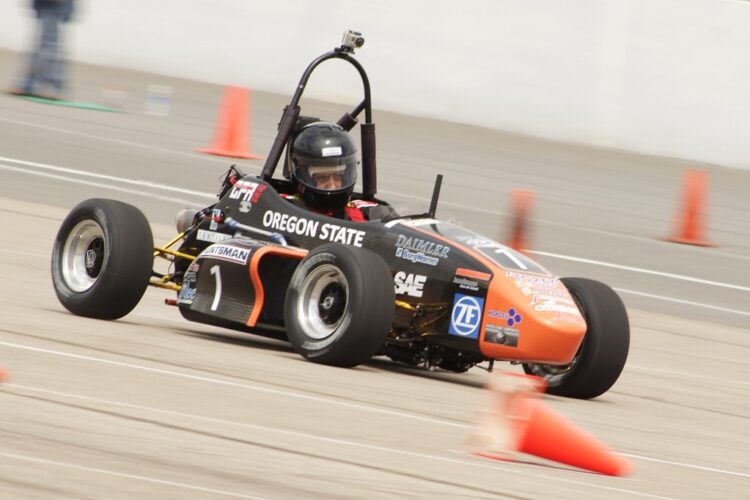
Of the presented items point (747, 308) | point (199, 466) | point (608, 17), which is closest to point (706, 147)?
point (608, 17)

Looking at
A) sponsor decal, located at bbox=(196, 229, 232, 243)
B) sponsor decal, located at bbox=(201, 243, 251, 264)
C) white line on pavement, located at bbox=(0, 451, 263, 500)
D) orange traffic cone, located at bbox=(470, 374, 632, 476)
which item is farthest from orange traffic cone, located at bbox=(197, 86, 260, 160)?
white line on pavement, located at bbox=(0, 451, 263, 500)

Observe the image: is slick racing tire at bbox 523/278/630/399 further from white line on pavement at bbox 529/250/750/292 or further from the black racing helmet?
white line on pavement at bbox 529/250/750/292

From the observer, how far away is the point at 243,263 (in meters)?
9.09

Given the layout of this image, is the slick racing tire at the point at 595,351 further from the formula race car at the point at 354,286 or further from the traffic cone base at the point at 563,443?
the traffic cone base at the point at 563,443

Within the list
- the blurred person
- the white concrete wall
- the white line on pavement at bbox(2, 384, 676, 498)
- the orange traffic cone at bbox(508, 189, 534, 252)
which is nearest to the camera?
the white line on pavement at bbox(2, 384, 676, 498)

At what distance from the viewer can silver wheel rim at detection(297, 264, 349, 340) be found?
857cm

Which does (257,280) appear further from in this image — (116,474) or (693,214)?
(693,214)

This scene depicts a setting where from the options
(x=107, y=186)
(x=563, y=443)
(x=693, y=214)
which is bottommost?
(x=563, y=443)

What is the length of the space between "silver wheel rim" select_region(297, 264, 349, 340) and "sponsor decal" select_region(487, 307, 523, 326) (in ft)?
2.67

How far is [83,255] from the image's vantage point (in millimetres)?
9703

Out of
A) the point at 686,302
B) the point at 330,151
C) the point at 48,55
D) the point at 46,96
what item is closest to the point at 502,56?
the point at 46,96

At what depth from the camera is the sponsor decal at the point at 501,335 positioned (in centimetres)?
830

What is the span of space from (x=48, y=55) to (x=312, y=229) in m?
12.7

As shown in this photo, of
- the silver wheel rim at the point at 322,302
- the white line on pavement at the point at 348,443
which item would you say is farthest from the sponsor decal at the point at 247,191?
the white line on pavement at the point at 348,443
